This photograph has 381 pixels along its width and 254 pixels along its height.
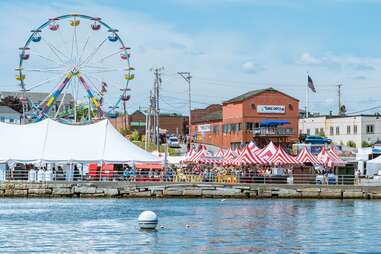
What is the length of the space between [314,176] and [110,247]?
34.8m

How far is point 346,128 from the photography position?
11925 cm

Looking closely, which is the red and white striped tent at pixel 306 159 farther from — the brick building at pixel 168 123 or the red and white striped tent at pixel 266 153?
the brick building at pixel 168 123

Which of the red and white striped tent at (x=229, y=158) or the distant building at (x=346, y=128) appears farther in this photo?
the distant building at (x=346, y=128)

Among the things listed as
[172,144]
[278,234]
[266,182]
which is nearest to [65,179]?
[266,182]

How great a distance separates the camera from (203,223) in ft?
131

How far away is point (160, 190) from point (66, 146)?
7.33 meters

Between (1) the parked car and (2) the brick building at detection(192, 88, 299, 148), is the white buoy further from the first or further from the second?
(1) the parked car

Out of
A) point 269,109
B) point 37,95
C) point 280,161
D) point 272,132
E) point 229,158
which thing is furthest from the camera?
point 37,95

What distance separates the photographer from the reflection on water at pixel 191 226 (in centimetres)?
3139

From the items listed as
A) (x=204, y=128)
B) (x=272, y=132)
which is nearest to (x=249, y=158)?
(x=272, y=132)

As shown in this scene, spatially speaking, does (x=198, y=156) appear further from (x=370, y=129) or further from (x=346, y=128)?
(x=346, y=128)

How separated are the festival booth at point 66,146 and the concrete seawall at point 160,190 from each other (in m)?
1.65

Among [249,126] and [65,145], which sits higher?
[249,126]

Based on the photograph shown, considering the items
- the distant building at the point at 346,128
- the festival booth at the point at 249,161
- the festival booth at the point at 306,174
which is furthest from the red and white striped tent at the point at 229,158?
the distant building at the point at 346,128
